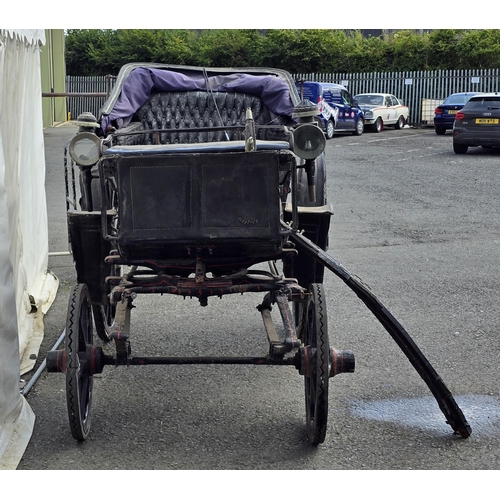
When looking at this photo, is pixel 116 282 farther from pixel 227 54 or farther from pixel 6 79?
pixel 227 54

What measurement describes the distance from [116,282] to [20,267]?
188 cm

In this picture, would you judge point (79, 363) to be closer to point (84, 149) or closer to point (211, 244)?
point (211, 244)

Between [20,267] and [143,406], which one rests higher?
[20,267]

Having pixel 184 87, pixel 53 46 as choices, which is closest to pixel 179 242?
pixel 184 87

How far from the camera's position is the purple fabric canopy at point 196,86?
7.93 metres

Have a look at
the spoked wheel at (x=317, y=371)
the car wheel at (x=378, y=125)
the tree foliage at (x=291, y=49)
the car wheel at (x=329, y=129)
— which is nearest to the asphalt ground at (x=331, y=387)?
the spoked wheel at (x=317, y=371)

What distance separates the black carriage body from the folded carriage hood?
11.0ft

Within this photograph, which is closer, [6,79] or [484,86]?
[6,79]

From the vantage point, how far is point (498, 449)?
4508 mm

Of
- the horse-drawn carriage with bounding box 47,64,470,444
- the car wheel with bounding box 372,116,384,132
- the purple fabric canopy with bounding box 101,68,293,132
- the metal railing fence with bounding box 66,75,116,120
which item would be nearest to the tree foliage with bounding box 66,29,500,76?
the metal railing fence with bounding box 66,75,116,120

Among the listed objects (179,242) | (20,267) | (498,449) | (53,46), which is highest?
(53,46)

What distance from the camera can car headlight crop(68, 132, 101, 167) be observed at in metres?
5.42

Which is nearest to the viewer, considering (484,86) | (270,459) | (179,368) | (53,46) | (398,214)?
(270,459)

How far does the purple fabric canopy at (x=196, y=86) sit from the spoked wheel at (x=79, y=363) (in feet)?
10.8
